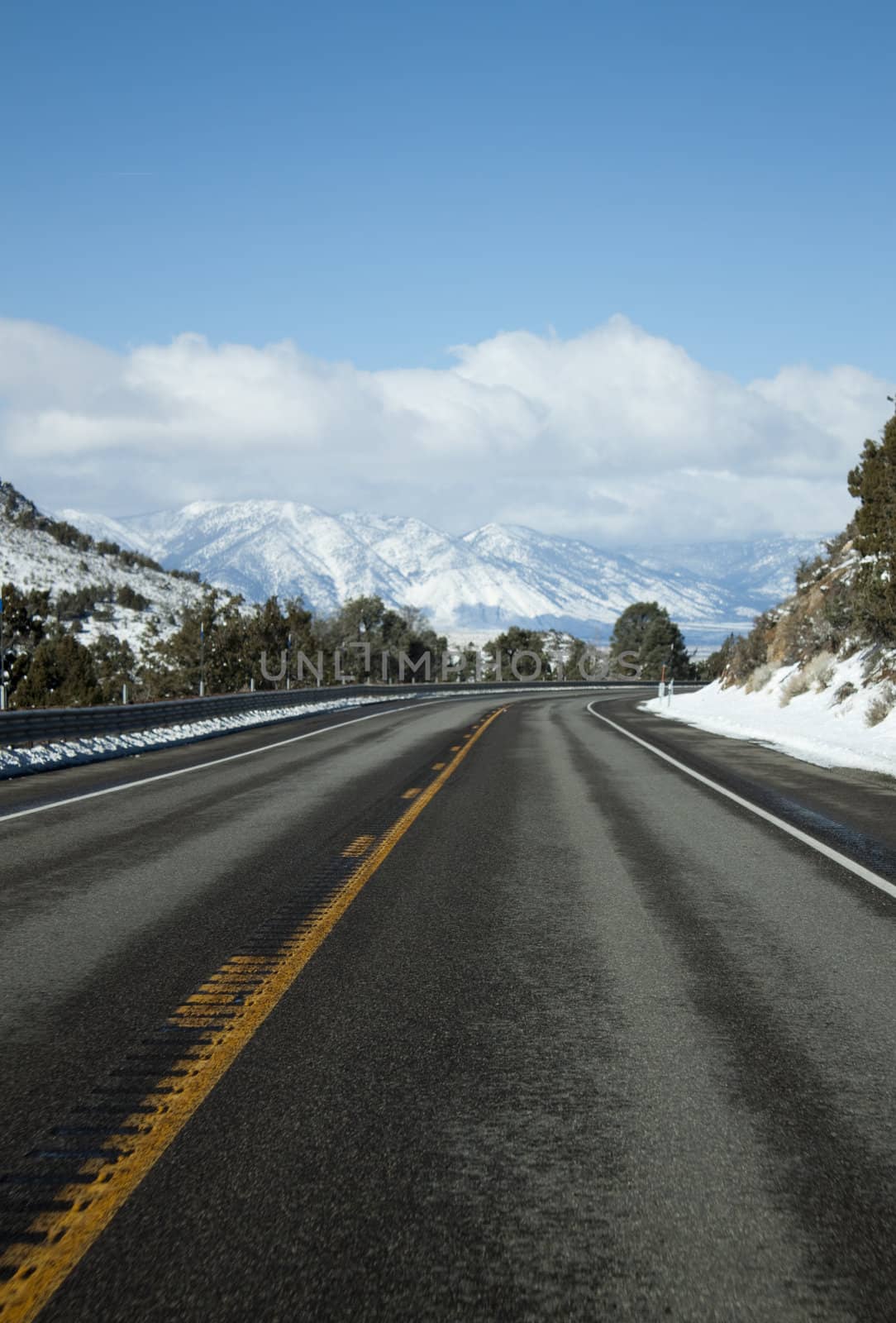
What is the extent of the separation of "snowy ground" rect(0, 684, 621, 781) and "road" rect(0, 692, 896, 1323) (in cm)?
811

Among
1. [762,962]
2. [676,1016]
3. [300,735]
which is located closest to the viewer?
[676,1016]

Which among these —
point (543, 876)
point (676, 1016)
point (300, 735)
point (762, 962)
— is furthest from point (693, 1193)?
point (300, 735)

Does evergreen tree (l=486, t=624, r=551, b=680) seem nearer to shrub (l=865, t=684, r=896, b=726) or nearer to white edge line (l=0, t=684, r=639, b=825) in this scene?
white edge line (l=0, t=684, r=639, b=825)

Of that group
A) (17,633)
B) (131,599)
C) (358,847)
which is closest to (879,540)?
(358,847)

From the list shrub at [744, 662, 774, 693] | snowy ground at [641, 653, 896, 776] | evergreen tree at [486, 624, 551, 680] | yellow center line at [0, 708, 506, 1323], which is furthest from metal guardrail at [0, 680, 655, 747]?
evergreen tree at [486, 624, 551, 680]

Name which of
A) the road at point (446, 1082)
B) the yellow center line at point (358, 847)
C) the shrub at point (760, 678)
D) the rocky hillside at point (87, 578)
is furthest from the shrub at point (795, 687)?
the rocky hillside at point (87, 578)

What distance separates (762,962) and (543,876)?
7.87ft

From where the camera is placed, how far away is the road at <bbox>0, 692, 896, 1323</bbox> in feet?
8.57

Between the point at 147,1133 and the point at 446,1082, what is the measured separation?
104 cm

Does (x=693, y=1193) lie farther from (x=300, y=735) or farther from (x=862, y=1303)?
(x=300, y=735)

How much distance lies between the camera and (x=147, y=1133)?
3.38 m

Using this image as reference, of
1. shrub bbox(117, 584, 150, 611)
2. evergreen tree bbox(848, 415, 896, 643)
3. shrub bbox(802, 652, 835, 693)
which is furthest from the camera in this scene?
shrub bbox(117, 584, 150, 611)

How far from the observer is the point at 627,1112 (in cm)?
354

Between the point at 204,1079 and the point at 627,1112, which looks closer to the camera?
the point at 627,1112
